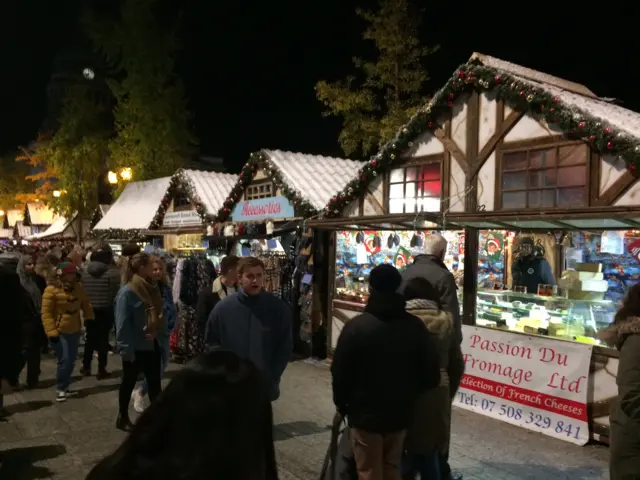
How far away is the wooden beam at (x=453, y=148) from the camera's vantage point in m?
Answer: 7.48

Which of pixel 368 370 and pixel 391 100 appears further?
pixel 391 100

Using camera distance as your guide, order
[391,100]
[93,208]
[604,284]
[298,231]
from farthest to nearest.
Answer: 1. [93,208]
2. [391,100]
3. [298,231]
4. [604,284]

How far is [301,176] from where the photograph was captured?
11008 millimetres

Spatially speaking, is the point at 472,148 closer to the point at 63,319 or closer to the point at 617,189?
the point at 617,189

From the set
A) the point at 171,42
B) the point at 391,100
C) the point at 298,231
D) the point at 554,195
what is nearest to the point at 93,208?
the point at 171,42

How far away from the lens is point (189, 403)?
1.32m

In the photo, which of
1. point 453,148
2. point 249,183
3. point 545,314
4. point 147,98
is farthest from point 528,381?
point 147,98

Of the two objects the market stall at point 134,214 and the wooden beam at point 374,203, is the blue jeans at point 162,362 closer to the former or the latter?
the wooden beam at point 374,203

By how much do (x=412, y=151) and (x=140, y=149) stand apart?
16577 millimetres

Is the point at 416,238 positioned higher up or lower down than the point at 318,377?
higher up

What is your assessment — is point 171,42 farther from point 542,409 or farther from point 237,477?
point 237,477

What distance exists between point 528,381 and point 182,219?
34.3ft

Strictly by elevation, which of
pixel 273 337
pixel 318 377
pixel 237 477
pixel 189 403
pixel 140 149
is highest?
pixel 140 149

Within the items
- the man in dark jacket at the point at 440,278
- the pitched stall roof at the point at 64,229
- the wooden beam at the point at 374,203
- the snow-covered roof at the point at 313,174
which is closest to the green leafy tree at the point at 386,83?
the snow-covered roof at the point at 313,174
